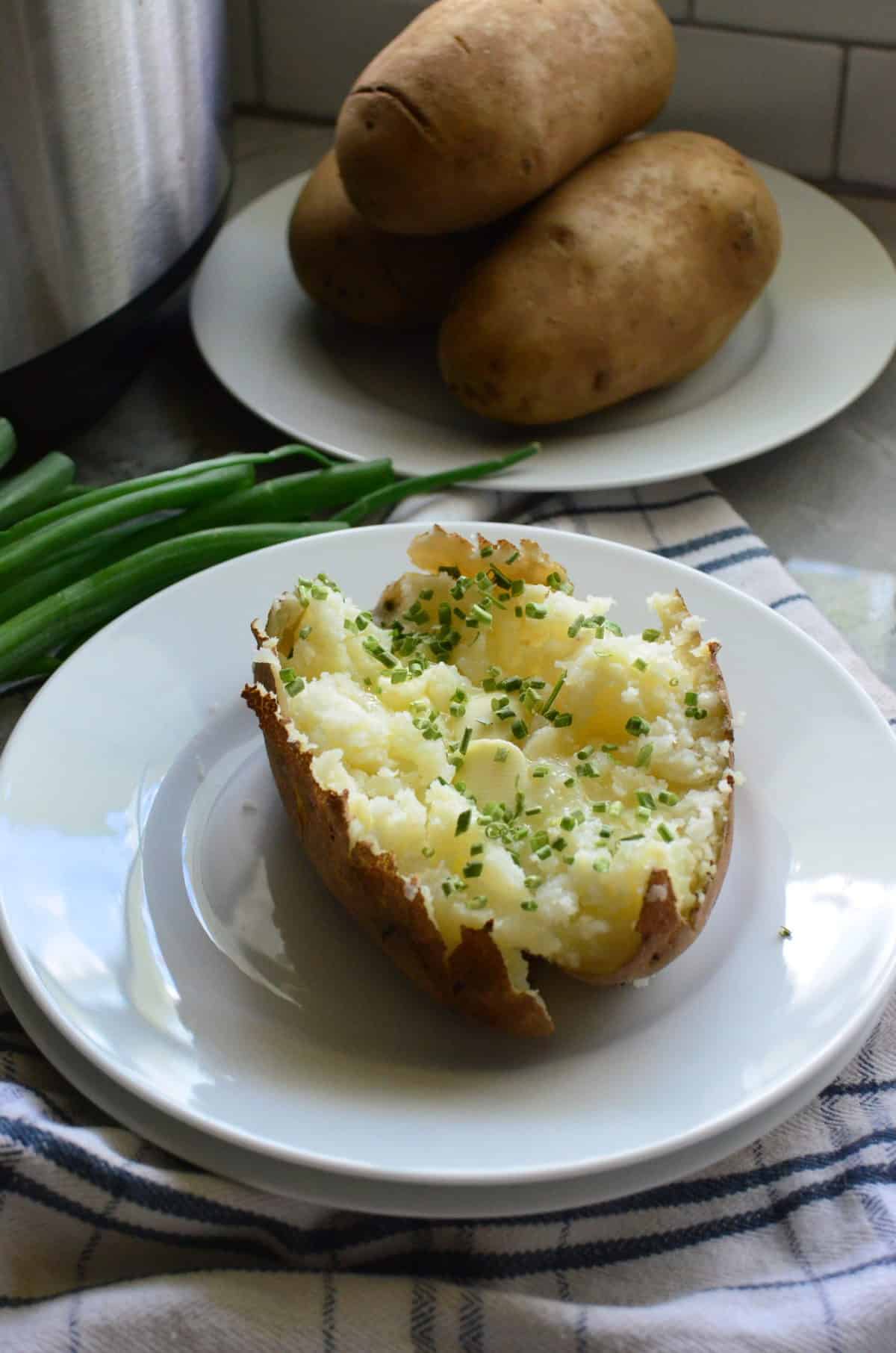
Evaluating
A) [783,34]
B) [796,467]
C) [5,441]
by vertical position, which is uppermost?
[783,34]

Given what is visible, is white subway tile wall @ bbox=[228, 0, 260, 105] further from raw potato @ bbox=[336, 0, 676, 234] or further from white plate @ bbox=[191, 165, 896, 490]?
raw potato @ bbox=[336, 0, 676, 234]

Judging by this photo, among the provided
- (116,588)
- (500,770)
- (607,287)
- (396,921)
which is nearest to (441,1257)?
(396,921)

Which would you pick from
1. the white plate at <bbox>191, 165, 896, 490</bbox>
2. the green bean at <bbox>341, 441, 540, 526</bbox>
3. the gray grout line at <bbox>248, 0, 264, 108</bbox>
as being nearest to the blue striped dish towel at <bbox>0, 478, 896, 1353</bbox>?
the green bean at <bbox>341, 441, 540, 526</bbox>

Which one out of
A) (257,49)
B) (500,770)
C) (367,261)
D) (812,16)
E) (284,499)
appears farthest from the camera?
(257,49)

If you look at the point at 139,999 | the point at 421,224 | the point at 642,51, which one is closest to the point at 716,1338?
the point at 139,999

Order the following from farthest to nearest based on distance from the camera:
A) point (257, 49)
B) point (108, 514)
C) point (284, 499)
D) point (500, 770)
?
point (257, 49) → point (284, 499) → point (108, 514) → point (500, 770)

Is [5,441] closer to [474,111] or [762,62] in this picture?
[474,111]

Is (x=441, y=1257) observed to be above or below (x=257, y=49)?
below
